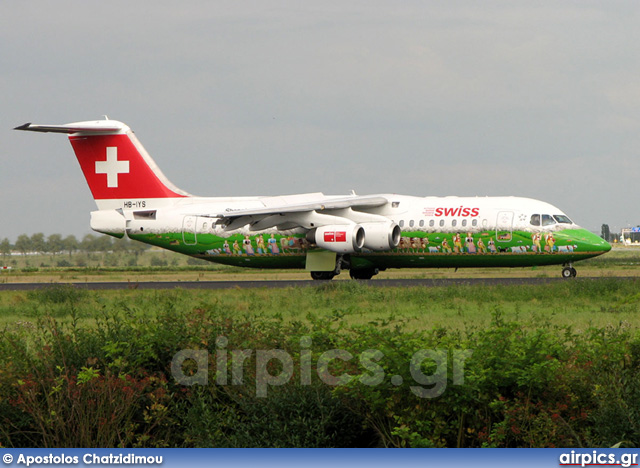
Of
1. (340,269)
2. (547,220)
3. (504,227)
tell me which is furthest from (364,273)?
(547,220)

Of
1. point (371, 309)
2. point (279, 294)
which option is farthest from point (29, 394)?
point (279, 294)

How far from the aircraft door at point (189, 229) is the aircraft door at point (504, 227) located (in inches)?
528

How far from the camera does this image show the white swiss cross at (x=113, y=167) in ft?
137

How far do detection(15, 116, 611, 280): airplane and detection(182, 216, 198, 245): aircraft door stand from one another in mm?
44

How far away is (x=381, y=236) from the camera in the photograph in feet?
117

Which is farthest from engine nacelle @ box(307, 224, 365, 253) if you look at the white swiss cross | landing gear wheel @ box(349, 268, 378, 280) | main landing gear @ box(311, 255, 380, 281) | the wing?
the white swiss cross

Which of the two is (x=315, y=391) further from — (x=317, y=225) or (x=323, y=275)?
(x=323, y=275)

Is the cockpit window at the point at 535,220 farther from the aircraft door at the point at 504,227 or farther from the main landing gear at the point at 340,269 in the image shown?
the main landing gear at the point at 340,269

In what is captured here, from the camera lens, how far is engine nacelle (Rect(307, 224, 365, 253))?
119ft

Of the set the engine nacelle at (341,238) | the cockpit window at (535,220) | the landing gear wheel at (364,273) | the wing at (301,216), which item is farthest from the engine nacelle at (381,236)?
the cockpit window at (535,220)

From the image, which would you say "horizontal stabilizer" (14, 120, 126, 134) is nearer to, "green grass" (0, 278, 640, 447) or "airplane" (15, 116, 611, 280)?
"airplane" (15, 116, 611, 280)

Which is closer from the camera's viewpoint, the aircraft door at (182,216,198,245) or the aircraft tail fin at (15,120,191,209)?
the aircraft door at (182,216,198,245)

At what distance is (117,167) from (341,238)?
12183mm

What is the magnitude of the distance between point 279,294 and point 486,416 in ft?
56.8
